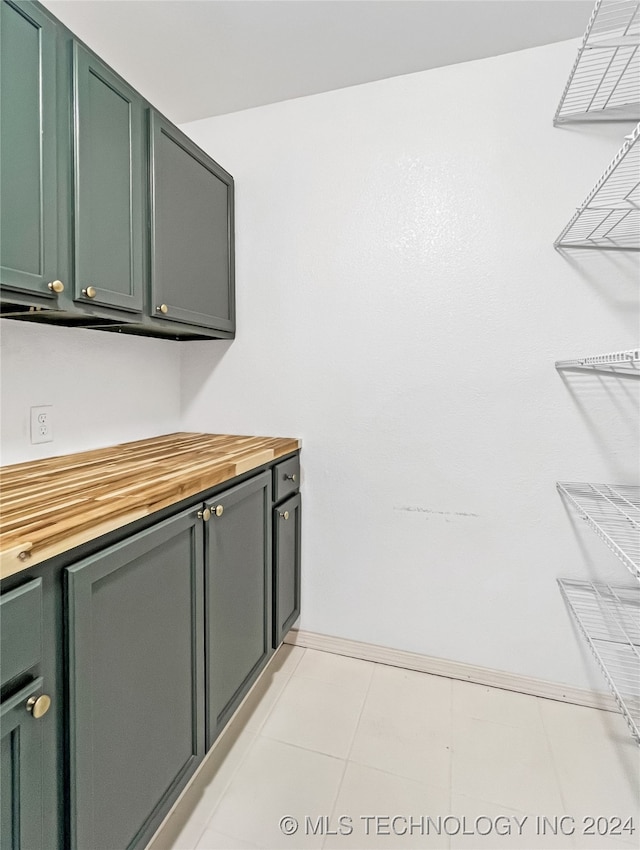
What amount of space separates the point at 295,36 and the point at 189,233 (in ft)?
2.53

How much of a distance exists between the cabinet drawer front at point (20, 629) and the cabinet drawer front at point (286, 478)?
1034 millimetres

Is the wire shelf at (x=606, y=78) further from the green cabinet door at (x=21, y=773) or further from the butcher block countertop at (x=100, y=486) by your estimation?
the green cabinet door at (x=21, y=773)

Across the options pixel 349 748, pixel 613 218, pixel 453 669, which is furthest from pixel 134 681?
pixel 613 218

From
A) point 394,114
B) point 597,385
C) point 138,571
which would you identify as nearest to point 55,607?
point 138,571

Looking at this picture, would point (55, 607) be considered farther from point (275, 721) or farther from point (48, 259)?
point (275, 721)

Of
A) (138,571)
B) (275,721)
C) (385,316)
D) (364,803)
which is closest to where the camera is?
(138,571)

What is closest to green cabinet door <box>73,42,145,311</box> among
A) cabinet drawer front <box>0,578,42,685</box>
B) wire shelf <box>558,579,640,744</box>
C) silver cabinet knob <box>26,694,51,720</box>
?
cabinet drawer front <box>0,578,42,685</box>

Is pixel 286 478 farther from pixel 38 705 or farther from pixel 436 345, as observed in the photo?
pixel 38 705

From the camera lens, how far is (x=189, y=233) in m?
1.71

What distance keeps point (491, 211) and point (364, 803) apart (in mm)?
2009

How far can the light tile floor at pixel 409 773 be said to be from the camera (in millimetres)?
1225

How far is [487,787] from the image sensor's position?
1.35 metres

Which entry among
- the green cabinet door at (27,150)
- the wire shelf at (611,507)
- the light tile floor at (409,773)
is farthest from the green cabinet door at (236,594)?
the wire shelf at (611,507)

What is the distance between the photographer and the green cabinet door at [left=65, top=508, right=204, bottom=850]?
33.7 inches
